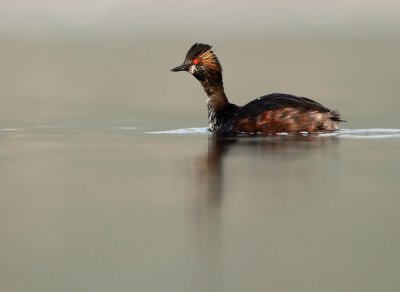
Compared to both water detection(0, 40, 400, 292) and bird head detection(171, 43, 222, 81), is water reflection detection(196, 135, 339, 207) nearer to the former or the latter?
water detection(0, 40, 400, 292)

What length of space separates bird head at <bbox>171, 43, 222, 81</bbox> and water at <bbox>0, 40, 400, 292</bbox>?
71 cm

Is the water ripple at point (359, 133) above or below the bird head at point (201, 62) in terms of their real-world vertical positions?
below

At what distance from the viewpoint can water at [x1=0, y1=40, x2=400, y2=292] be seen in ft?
26.2

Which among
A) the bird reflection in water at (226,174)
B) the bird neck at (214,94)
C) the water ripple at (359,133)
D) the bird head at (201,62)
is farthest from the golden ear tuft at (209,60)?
the bird reflection in water at (226,174)

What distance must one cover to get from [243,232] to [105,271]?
1432mm

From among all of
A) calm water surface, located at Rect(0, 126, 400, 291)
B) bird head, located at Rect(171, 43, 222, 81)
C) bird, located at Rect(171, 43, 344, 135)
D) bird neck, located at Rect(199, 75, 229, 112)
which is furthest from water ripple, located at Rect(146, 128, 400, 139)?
bird head, located at Rect(171, 43, 222, 81)

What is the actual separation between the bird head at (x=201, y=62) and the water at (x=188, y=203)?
0.71 m

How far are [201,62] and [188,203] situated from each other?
6559 millimetres

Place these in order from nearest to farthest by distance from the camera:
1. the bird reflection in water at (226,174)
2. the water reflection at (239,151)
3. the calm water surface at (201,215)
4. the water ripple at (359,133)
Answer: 1. the calm water surface at (201,215)
2. the bird reflection in water at (226,174)
3. the water reflection at (239,151)
4. the water ripple at (359,133)

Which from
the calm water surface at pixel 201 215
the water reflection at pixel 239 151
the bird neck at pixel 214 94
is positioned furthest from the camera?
the bird neck at pixel 214 94

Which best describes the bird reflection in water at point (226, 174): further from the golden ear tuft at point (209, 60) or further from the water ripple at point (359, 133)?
the golden ear tuft at point (209, 60)

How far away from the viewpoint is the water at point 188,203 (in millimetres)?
7977

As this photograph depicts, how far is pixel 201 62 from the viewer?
16.8 m

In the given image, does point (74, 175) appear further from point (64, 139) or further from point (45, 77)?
point (45, 77)
